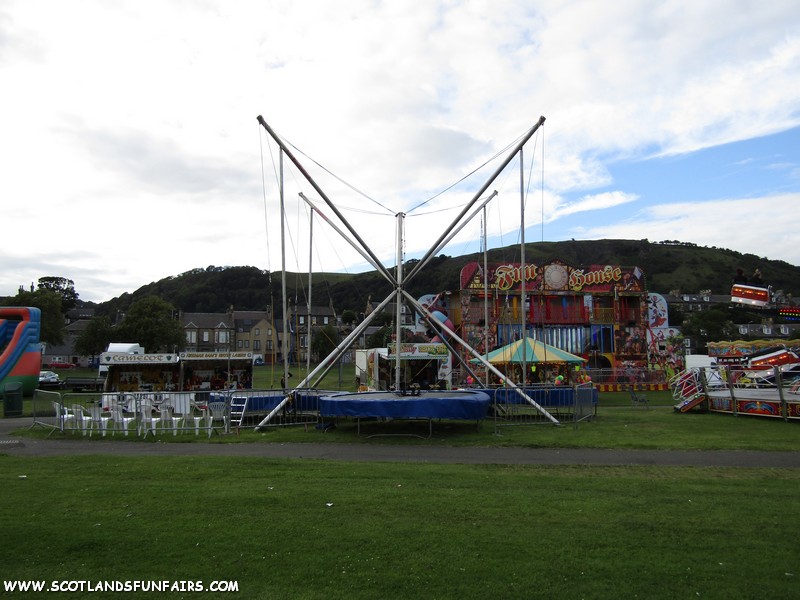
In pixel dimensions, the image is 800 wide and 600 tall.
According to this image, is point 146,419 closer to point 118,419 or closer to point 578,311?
point 118,419

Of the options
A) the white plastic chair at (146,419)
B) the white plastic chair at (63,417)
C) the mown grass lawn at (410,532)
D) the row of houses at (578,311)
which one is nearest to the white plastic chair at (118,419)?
the white plastic chair at (146,419)

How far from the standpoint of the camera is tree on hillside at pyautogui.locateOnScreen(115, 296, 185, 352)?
70.0 metres

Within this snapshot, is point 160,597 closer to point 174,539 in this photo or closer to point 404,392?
point 174,539

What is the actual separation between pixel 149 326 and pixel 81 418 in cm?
5540

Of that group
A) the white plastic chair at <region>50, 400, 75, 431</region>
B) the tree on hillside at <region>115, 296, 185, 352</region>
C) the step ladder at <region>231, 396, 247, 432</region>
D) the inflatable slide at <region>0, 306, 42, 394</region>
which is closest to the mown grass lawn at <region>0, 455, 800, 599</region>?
the white plastic chair at <region>50, 400, 75, 431</region>

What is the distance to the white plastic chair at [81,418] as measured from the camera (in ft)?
58.8

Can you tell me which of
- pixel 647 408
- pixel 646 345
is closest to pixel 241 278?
pixel 646 345

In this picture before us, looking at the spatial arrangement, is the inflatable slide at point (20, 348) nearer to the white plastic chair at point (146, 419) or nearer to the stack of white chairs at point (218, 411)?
the stack of white chairs at point (218, 411)

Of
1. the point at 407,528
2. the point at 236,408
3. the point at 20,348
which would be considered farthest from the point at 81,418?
the point at 20,348

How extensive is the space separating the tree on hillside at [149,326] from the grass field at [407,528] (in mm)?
61496

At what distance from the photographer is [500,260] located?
16788 cm

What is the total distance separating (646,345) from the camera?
48.3 m

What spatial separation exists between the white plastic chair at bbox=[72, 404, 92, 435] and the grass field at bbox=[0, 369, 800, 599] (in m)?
5.81

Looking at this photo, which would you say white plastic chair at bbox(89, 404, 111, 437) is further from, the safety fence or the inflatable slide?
the inflatable slide
